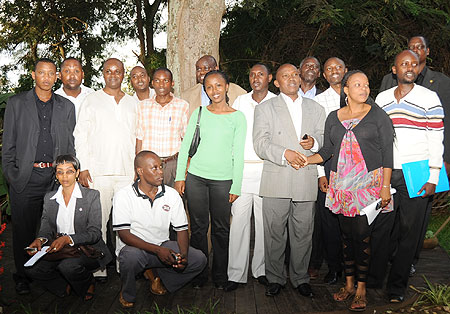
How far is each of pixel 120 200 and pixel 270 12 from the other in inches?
236

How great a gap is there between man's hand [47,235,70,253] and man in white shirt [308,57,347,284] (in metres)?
2.31

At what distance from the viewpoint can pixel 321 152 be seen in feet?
13.9

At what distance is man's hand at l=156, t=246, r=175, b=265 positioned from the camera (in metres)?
4.05

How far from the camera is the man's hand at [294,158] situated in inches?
161

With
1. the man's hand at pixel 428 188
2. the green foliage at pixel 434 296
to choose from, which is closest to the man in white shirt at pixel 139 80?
the man's hand at pixel 428 188

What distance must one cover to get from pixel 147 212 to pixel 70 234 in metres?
0.70

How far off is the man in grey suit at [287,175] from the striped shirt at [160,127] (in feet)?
2.62

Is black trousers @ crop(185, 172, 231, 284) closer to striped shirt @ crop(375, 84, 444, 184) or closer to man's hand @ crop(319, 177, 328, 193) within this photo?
man's hand @ crop(319, 177, 328, 193)

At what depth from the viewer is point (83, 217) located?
4336 millimetres

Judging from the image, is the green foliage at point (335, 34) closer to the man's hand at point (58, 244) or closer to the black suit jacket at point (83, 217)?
the black suit jacket at point (83, 217)

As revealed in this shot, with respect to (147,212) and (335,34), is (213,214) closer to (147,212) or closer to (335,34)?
(147,212)

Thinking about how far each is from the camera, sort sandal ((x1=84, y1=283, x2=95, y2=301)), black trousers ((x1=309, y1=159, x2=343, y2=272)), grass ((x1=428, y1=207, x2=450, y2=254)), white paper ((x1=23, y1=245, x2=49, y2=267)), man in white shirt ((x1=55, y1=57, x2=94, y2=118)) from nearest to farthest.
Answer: white paper ((x1=23, y1=245, x2=49, y2=267)) < sandal ((x1=84, y1=283, x2=95, y2=301)) < black trousers ((x1=309, y1=159, x2=343, y2=272)) < man in white shirt ((x1=55, y1=57, x2=94, y2=118)) < grass ((x1=428, y1=207, x2=450, y2=254))

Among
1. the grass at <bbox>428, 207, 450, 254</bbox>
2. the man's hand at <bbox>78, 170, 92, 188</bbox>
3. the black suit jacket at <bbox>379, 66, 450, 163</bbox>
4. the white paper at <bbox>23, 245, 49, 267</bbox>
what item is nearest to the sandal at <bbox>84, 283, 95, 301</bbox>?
the white paper at <bbox>23, 245, 49, 267</bbox>

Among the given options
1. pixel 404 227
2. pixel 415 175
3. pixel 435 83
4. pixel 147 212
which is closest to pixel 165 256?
pixel 147 212
